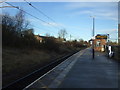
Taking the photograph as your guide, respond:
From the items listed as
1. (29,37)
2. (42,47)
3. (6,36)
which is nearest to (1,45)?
(6,36)

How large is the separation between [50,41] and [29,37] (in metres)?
7.76

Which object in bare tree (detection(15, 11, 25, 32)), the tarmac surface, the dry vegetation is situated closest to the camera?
the tarmac surface

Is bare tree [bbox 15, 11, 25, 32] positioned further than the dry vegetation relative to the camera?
Yes

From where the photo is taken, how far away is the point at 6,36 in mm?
29188

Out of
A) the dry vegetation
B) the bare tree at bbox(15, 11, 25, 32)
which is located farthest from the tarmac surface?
the bare tree at bbox(15, 11, 25, 32)

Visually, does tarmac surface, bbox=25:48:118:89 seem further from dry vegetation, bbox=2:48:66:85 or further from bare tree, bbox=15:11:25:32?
bare tree, bbox=15:11:25:32

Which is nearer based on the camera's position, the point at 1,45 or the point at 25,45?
the point at 1,45

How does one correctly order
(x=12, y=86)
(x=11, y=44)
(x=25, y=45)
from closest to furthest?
(x=12, y=86) → (x=11, y=44) → (x=25, y=45)

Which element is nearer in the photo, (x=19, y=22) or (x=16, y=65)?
(x=16, y=65)

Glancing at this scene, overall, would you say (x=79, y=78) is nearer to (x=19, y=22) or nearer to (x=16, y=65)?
(x=16, y=65)

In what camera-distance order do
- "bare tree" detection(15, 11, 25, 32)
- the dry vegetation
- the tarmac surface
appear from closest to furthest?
the tarmac surface, the dry vegetation, "bare tree" detection(15, 11, 25, 32)

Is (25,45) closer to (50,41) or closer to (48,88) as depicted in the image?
(50,41)

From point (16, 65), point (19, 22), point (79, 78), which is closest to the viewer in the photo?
point (79, 78)

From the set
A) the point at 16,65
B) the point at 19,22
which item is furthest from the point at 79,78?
the point at 19,22
